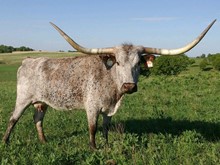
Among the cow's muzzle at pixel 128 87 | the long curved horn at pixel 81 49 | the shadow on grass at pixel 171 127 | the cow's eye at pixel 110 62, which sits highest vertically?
the long curved horn at pixel 81 49

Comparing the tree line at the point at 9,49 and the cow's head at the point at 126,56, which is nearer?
the cow's head at the point at 126,56

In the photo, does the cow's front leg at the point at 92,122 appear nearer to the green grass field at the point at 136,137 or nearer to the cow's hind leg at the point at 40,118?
the green grass field at the point at 136,137

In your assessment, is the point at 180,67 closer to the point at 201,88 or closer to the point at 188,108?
the point at 201,88

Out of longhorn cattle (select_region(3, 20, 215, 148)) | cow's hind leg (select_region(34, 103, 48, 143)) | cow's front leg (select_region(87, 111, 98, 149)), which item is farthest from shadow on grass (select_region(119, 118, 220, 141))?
cow's hind leg (select_region(34, 103, 48, 143))

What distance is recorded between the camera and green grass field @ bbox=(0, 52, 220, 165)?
6.16 m

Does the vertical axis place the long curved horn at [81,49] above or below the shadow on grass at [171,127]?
above

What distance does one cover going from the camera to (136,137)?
723 cm

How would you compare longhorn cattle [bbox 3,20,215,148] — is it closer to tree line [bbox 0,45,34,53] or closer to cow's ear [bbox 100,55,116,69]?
cow's ear [bbox 100,55,116,69]

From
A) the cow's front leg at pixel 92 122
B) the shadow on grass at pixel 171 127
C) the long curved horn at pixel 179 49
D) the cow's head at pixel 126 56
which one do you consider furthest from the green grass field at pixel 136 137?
the long curved horn at pixel 179 49

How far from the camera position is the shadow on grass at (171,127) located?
341 inches

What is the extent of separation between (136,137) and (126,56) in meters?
1.76

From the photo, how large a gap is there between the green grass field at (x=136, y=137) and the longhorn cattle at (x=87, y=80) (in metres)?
0.66

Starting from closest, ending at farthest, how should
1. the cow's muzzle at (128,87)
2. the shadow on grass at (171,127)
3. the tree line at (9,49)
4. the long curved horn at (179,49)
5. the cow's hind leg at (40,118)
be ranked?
the long curved horn at (179,49), the cow's muzzle at (128,87), the cow's hind leg at (40,118), the shadow on grass at (171,127), the tree line at (9,49)

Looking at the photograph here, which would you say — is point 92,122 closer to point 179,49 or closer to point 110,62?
point 110,62
